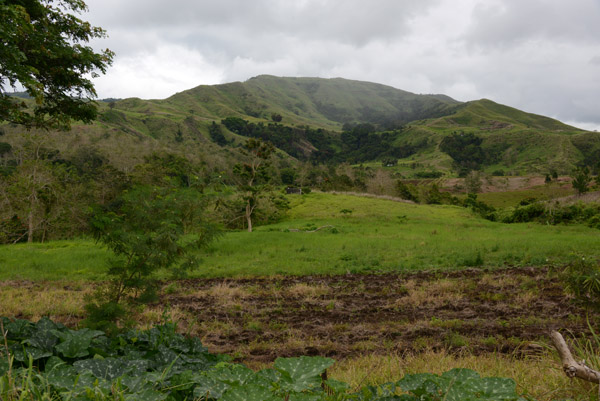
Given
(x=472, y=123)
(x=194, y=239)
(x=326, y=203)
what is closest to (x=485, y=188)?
(x=326, y=203)

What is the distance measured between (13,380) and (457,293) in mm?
10630

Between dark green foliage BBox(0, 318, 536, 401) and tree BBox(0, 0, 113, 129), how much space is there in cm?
469

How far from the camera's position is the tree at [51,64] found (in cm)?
584

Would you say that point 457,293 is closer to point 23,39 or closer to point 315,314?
point 315,314

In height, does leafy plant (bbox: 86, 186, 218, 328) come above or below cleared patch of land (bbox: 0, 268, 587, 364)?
above

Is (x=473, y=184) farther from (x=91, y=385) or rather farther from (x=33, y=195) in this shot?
(x=91, y=385)

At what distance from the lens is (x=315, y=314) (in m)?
9.00

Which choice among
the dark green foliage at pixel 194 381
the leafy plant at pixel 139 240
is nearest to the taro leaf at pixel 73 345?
the dark green foliage at pixel 194 381

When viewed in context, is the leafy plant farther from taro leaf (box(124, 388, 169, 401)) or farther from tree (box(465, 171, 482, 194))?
tree (box(465, 171, 482, 194))

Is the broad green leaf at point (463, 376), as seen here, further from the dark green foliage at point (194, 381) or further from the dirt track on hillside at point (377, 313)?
the dirt track on hillside at point (377, 313)

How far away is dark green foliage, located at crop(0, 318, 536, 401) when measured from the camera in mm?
1786

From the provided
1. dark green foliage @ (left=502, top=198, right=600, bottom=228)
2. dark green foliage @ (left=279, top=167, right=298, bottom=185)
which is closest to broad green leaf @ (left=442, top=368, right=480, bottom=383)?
dark green foliage @ (left=502, top=198, right=600, bottom=228)

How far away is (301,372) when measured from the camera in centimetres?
192

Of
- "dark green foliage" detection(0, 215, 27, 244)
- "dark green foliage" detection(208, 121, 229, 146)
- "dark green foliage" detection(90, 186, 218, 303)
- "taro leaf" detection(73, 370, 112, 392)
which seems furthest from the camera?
"dark green foliage" detection(208, 121, 229, 146)
